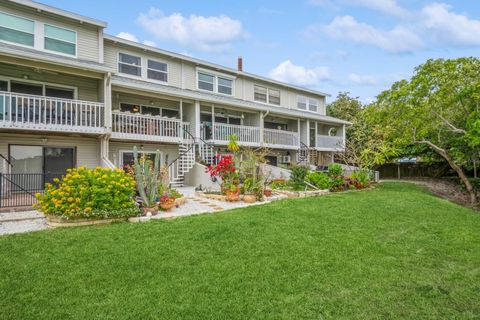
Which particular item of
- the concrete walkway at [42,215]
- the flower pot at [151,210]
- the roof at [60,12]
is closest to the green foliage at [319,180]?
the concrete walkway at [42,215]

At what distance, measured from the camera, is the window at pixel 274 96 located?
74.9ft

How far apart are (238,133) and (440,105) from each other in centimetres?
1090

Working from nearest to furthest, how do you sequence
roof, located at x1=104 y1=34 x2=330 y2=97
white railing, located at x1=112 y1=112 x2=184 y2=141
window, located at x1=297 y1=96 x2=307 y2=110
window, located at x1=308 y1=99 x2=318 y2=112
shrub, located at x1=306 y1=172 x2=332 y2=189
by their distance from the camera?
white railing, located at x1=112 y1=112 x2=184 y2=141 < shrub, located at x1=306 y1=172 x2=332 y2=189 < roof, located at x1=104 y1=34 x2=330 y2=97 < window, located at x1=297 y1=96 x2=307 y2=110 < window, located at x1=308 y1=99 x2=318 y2=112

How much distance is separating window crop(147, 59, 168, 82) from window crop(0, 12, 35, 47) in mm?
5472

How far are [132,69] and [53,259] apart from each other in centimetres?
1301

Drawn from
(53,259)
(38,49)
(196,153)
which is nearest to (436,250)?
(53,259)

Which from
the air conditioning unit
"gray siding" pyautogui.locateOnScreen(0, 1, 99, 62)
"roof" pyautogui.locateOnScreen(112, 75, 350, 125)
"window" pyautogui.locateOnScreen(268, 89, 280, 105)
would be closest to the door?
"roof" pyautogui.locateOnScreen(112, 75, 350, 125)

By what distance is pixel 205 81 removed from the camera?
752 inches

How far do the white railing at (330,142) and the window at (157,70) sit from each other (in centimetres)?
1241

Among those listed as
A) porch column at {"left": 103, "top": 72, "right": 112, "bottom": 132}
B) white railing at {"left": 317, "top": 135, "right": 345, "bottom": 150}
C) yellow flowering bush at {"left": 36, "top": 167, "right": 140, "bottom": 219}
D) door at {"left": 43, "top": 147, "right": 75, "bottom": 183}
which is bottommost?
yellow flowering bush at {"left": 36, "top": 167, "right": 140, "bottom": 219}

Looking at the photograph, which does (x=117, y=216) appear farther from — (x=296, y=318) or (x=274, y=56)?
(x=274, y=56)

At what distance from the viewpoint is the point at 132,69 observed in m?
15.9

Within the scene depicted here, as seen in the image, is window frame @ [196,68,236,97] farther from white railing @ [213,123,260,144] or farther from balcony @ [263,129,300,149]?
balcony @ [263,129,300,149]

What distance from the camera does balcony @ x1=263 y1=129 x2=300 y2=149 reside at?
19527mm
